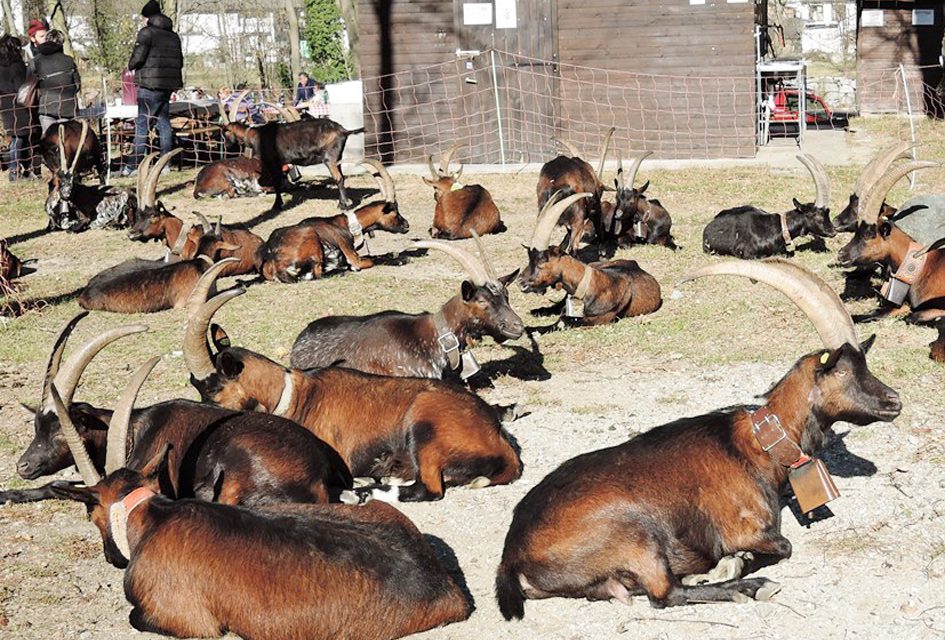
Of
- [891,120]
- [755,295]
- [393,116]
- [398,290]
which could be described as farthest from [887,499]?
[891,120]

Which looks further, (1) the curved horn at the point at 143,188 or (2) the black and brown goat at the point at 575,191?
(1) the curved horn at the point at 143,188

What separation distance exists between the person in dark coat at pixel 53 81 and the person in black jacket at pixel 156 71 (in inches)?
43.0

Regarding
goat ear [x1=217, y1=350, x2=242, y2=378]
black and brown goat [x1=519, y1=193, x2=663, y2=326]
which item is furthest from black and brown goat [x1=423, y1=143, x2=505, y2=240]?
goat ear [x1=217, y1=350, x2=242, y2=378]

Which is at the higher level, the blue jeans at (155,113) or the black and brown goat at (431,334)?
the blue jeans at (155,113)


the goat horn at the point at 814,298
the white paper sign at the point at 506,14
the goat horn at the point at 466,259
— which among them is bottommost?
the goat horn at the point at 466,259

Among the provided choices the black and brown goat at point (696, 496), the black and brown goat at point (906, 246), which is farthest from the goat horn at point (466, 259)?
the black and brown goat at point (906, 246)

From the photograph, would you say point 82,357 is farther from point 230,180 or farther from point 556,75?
point 556,75

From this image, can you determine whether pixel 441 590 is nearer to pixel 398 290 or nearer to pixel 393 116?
pixel 398 290

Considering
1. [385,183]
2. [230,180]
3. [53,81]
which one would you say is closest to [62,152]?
[230,180]

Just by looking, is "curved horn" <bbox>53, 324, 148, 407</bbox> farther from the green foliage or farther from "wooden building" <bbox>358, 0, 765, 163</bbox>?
the green foliage

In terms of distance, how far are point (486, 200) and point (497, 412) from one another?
732 cm

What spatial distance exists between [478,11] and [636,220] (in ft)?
25.6

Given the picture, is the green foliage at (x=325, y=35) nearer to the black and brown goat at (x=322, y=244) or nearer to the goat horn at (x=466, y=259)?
the black and brown goat at (x=322, y=244)

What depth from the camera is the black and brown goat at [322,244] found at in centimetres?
1168
